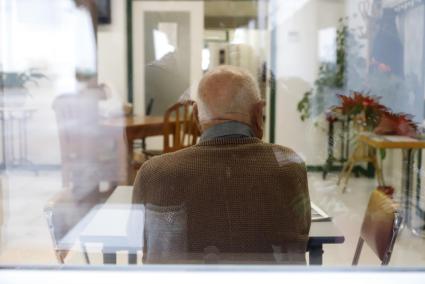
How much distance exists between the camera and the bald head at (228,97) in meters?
1.28

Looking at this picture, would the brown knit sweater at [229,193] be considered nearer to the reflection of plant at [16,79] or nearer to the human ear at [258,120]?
the human ear at [258,120]

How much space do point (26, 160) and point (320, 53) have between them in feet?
9.17

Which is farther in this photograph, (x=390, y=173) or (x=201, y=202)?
(x=390, y=173)

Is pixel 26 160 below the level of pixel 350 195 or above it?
above

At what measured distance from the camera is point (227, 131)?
1246mm

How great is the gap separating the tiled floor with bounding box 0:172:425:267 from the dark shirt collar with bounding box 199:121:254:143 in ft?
0.75

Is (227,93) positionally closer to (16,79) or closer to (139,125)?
(139,125)

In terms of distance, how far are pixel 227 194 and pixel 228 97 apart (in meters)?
0.26

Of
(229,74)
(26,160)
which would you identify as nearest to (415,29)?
(229,74)

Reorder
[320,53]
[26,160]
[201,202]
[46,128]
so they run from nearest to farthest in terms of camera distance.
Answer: [201,202], [26,160], [46,128], [320,53]

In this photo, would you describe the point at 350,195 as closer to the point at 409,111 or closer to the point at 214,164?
the point at 409,111

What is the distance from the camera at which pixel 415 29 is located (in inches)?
69.1

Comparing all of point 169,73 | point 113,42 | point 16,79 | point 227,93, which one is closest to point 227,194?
point 227,93

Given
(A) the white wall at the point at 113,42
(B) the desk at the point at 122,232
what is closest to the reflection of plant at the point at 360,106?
(B) the desk at the point at 122,232
